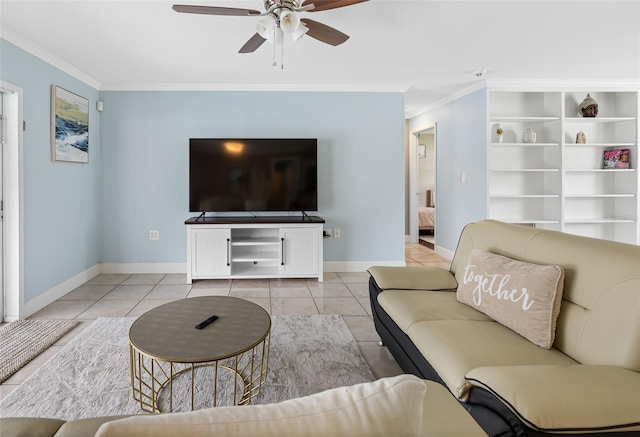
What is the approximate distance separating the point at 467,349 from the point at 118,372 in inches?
74.8

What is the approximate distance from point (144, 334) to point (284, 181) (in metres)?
2.65

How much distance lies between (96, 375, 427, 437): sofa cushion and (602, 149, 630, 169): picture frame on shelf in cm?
535

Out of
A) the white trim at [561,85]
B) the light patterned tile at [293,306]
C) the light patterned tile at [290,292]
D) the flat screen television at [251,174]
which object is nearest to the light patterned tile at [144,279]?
the flat screen television at [251,174]

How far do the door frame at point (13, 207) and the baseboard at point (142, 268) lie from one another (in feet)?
4.43

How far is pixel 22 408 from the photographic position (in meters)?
1.66

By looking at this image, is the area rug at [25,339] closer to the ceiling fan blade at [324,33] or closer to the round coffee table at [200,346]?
the round coffee table at [200,346]

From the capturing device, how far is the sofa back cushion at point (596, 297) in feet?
3.83

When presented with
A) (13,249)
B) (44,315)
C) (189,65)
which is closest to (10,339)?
(44,315)

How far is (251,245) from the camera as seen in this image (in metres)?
4.08

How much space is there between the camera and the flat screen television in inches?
157

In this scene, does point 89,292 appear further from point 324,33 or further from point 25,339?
point 324,33

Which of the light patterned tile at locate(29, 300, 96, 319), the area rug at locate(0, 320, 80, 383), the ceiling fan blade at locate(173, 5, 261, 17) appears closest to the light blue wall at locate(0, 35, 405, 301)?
the light patterned tile at locate(29, 300, 96, 319)

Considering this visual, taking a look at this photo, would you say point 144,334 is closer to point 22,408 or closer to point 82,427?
point 22,408

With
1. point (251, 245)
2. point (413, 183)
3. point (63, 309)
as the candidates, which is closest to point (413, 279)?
point (251, 245)
